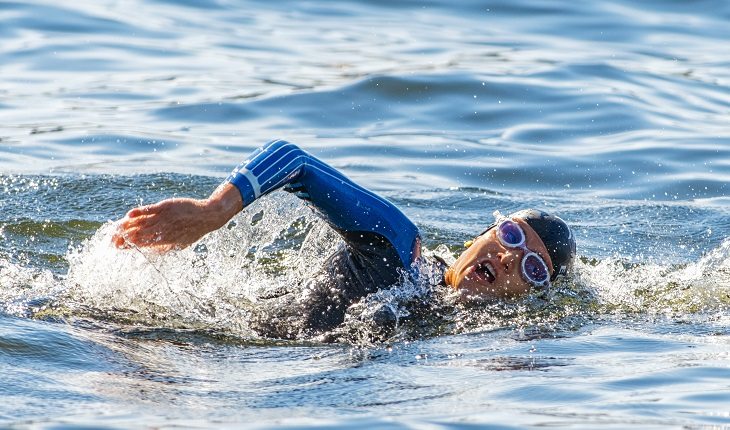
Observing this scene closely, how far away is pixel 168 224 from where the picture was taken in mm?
5207

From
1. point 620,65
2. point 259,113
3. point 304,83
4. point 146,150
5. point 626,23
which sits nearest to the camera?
point 146,150

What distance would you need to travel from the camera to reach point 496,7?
18.5 meters

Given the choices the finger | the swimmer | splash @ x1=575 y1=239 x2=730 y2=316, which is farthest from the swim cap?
the finger

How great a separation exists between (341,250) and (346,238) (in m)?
0.16

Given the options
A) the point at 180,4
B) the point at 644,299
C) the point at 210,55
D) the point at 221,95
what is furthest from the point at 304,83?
the point at 644,299

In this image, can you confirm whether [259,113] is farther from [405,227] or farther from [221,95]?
[405,227]

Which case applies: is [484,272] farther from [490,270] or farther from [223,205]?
[223,205]

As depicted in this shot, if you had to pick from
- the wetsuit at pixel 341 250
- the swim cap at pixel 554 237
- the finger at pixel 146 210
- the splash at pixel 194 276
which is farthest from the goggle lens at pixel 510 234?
the finger at pixel 146 210

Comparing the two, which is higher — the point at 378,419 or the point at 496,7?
the point at 496,7

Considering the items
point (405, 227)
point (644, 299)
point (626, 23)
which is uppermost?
point (626, 23)

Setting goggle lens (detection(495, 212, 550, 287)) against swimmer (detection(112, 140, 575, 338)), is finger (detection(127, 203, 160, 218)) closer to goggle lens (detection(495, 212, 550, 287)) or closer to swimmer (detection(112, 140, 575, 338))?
swimmer (detection(112, 140, 575, 338))

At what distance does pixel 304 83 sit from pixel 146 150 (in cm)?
303

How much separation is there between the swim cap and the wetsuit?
2.19 feet

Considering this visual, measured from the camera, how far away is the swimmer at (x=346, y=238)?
17.4ft
